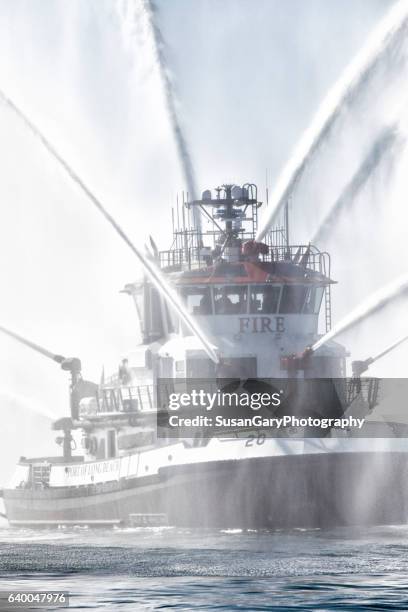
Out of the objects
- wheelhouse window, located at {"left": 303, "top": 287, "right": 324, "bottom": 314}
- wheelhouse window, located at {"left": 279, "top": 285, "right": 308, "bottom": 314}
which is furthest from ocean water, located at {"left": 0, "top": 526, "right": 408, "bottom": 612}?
wheelhouse window, located at {"left": 303, "top": 287, "right": 324, "bottom": 314}

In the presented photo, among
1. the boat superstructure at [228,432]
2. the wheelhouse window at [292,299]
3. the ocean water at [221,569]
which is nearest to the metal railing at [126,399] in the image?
the boat superstructure at [228,432]

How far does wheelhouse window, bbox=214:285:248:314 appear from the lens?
4972 centimetres

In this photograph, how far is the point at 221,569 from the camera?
34.1m

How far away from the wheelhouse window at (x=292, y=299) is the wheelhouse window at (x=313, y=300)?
1.12 ft

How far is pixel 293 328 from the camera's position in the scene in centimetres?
5000

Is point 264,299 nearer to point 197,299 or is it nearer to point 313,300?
point 313,300

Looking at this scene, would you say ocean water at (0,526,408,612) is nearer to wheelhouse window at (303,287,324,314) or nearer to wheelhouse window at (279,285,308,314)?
wheelhouse window at (279,285,308,314)

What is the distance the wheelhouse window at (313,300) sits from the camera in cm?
5050

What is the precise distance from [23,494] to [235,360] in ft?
43.2

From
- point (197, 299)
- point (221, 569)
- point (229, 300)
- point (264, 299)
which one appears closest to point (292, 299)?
point (264, 299)

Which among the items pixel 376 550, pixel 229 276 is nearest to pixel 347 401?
pixel 229 276

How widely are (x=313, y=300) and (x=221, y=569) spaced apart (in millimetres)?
18236

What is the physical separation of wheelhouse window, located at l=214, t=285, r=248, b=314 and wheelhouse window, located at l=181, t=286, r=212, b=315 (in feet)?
0.94

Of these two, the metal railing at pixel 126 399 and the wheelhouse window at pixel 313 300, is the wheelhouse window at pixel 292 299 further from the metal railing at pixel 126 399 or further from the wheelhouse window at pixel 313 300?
the metal railing at pixel 126 399
